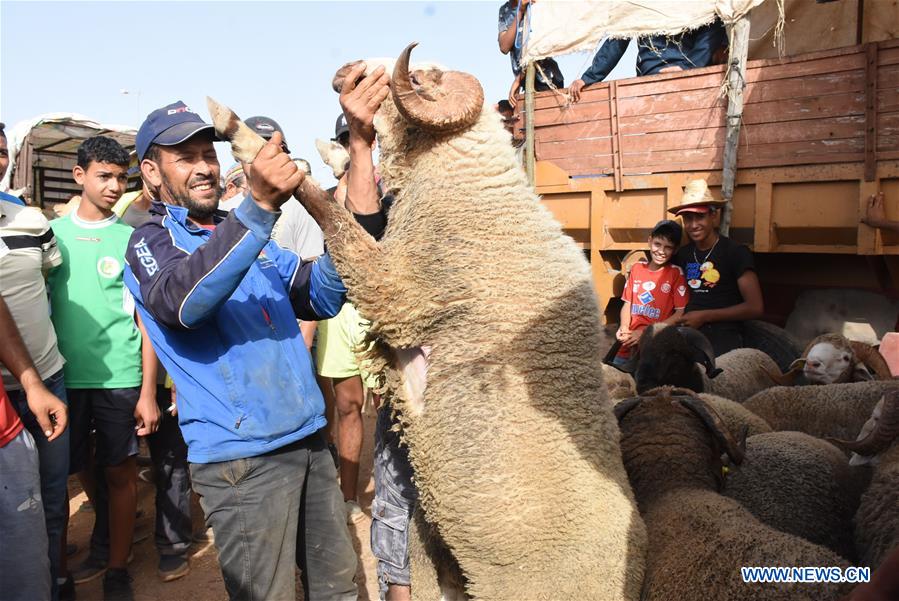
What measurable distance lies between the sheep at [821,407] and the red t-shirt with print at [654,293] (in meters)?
1.65

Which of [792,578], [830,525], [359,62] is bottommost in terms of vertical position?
[830,525]

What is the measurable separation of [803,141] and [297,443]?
480 cm

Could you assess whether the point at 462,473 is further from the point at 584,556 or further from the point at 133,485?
the point at 133,485

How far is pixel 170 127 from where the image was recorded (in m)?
2.79

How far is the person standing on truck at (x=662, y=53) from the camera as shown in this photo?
6.31 metres

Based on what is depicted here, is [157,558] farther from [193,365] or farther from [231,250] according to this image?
[231,250]

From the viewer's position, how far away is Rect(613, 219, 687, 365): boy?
6.04 m

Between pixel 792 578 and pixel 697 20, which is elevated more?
pixel 697 20

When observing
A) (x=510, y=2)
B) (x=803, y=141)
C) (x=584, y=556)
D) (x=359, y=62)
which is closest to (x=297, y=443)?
(x=584, y=556)

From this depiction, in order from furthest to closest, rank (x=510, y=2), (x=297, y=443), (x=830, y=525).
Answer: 1. (x=510, y=2)
2. (x=830, y=525)
3. (x=297, y=443)

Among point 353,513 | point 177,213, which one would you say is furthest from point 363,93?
point 353,513

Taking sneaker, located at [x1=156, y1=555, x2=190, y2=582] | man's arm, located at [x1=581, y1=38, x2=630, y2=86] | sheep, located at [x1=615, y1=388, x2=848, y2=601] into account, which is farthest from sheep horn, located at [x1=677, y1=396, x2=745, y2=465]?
man's arm, located at [x1=581, y1=38, x2=630, y2=86]

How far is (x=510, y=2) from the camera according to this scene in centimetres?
739

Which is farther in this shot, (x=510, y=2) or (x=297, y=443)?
(x=510, y=2)
